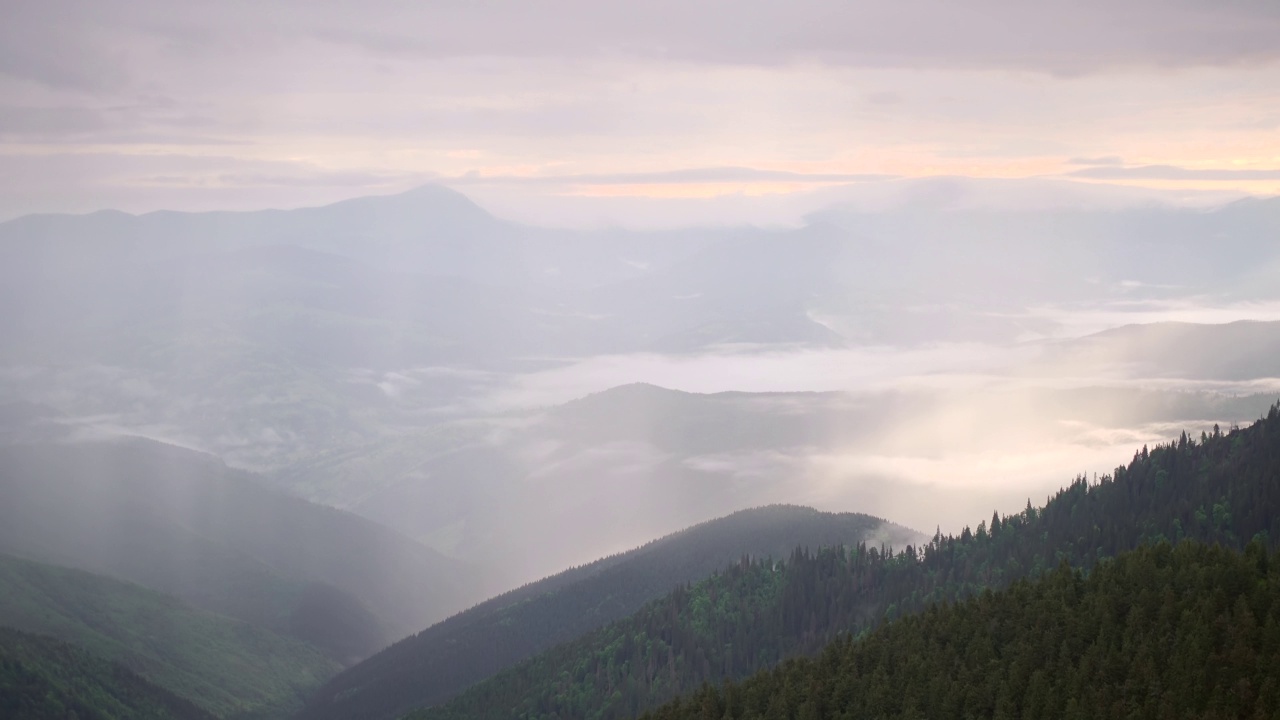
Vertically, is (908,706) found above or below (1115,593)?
below

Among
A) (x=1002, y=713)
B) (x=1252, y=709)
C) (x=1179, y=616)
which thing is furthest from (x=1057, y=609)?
(x=1252, y=709)

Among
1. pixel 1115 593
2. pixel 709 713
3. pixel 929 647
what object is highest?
pixel 1115 593

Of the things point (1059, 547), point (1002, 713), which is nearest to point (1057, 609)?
point (1002, 713)

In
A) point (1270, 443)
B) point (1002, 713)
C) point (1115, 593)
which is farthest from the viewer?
point (1270, 443)

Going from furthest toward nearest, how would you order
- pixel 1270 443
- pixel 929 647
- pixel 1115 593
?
1. pixel 1270 443
2. pixel 929 647
3. pixel 1115 593

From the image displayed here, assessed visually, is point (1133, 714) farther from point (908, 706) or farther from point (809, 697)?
point (809, 697)

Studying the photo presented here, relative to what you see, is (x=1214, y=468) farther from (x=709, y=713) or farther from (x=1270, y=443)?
(x=709, y=713)

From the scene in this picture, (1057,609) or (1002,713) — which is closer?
(1002,713)
